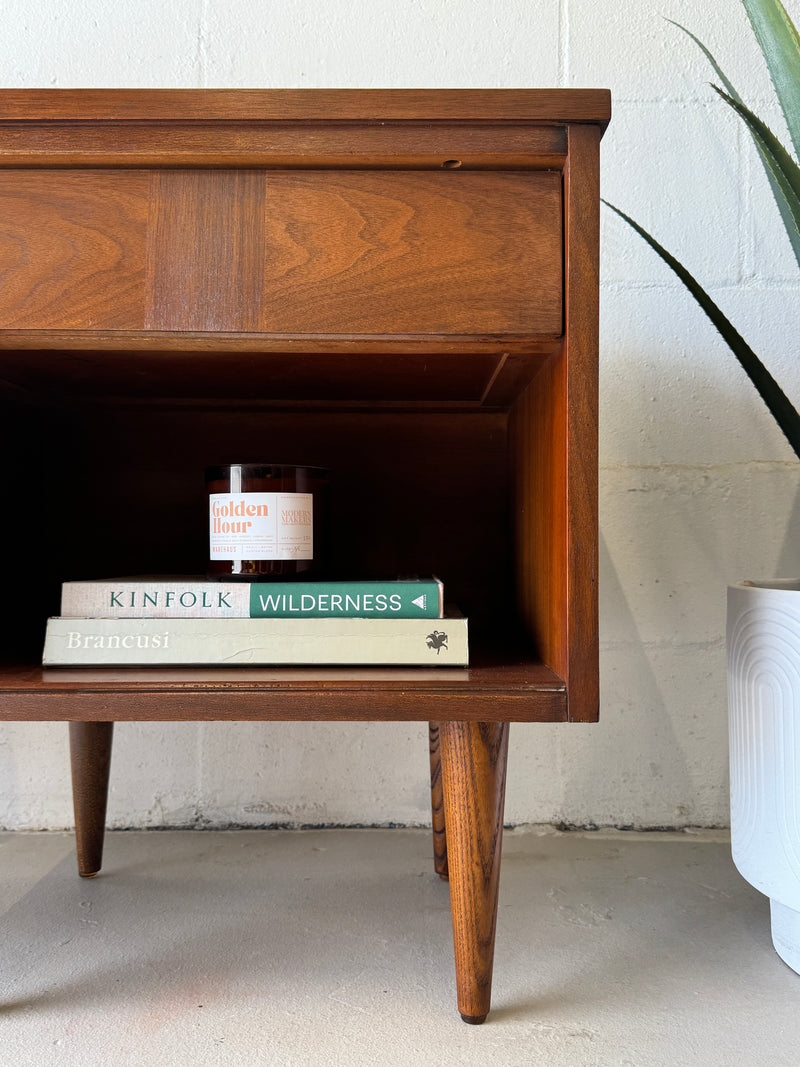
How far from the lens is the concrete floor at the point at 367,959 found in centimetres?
49

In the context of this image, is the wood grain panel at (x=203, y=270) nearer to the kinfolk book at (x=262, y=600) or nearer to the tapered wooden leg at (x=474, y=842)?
the kinfolk book at (x=262, y=600)

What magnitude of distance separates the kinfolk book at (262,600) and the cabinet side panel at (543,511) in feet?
0.26

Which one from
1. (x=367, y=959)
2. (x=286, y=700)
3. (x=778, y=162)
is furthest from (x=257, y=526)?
(x=778, y=162)

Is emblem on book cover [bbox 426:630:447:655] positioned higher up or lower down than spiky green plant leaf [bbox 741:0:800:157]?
lower down

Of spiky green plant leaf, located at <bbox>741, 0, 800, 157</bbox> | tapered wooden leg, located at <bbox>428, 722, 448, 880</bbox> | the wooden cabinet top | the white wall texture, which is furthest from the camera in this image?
the white wall texture

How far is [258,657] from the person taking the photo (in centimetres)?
50

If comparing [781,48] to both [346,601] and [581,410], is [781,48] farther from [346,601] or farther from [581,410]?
[346,601]

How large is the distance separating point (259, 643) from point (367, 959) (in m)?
0.27

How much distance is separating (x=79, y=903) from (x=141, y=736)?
8.0 inches

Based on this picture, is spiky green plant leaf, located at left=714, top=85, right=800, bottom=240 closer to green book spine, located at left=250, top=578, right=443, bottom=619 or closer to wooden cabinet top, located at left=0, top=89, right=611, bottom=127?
wooden cabinet top, located at left=0, top=89, right=611, bottom=127

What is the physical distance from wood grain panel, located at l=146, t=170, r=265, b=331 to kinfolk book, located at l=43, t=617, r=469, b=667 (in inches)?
7.6

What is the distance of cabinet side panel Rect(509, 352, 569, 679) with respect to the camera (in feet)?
1.58

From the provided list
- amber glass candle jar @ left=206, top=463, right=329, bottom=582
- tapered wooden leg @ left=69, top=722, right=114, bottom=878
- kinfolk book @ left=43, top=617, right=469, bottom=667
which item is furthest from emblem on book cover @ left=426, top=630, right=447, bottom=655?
tapered wooden leg @ left=69, top=722, right=114, bottom=878

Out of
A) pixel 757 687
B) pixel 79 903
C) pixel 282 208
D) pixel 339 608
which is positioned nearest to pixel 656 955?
pixel 757 687
